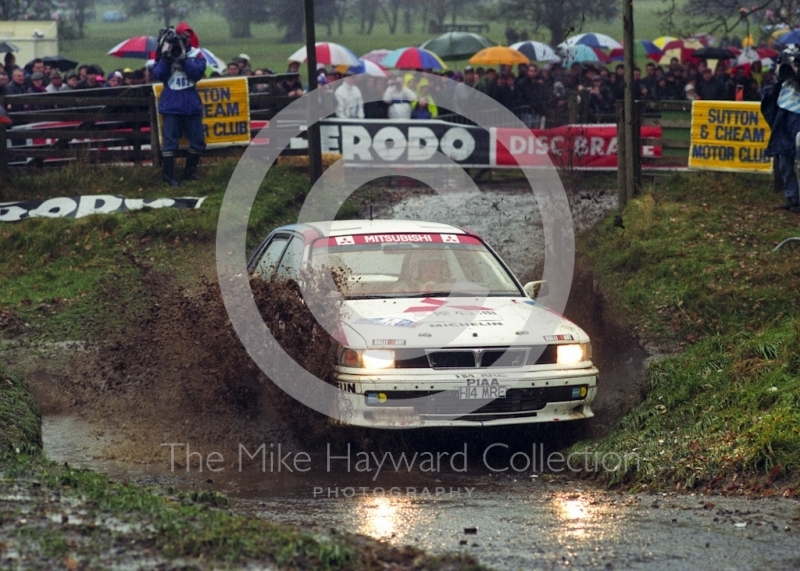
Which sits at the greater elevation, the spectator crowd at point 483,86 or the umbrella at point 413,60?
the umbrella at point 413,60

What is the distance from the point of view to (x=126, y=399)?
8625 mm

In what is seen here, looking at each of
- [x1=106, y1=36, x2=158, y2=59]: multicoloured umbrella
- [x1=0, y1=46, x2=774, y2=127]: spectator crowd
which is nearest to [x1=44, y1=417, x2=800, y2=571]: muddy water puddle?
[x1=0, y1=46, x2=774, y2=127]: spectator crowd

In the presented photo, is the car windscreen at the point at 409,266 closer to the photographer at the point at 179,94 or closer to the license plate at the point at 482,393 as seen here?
the license plate at the point at 482,393

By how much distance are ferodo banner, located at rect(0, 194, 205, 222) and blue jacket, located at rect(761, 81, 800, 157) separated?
25.0 ft

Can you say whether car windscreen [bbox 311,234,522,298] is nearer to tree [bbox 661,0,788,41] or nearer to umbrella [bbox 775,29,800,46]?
tree [bbox 661,0,788,41]

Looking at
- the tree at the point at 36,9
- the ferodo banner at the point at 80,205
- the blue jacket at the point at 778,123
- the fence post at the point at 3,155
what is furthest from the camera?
the tree at the point at 36,9

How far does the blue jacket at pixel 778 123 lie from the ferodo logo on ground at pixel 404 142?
5.82m

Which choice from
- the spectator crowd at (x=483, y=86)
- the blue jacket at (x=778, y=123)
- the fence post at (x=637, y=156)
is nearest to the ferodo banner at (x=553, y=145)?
the spectator crowd at (x=483, y=86)

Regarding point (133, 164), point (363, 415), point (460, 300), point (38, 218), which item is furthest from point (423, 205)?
point (363, 415)

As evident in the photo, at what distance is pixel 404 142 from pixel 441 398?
12.2 meters

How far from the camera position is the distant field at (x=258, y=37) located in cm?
6475

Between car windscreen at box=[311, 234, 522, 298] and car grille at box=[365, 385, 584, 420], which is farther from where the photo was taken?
car windscreen at box=[311, 234, 522, 298]

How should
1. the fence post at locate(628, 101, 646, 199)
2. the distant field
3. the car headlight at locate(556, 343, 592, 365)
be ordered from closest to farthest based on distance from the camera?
the car headlight at locate(556, 343, 592, 365) < the fence post at locate(628, 101, 646, 199) < the distant field

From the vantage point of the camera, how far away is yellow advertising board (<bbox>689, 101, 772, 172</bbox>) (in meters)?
15.8
